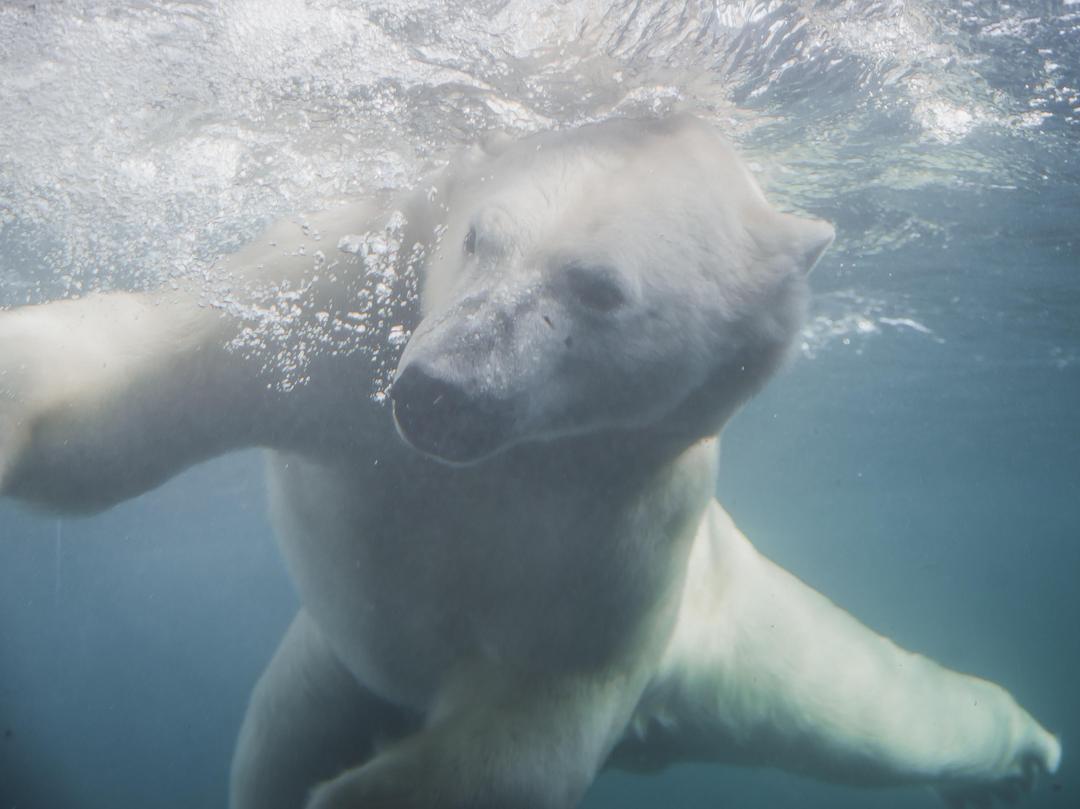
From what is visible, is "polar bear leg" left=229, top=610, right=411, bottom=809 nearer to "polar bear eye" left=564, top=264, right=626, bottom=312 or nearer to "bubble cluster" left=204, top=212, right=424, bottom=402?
"bubble cluster" left=204, top=212, right=424, bottom=402

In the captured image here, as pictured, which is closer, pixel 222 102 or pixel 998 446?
pixel 222 102

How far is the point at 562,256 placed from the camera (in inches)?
84.4

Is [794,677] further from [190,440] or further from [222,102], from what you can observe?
[222,102]

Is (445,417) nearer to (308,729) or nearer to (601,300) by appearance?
(601,300)

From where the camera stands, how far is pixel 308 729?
3.22 meters

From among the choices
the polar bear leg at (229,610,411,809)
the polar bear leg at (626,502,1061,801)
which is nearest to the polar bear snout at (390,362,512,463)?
the polar bear leg at (229,610,411,809)

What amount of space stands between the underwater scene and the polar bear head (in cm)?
1

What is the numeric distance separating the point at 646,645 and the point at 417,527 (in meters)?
0.96

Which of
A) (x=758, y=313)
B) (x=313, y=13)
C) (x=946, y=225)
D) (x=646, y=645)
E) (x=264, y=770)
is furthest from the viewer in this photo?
(x=946, y=225)

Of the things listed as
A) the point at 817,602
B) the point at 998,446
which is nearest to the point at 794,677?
the point at 817,602

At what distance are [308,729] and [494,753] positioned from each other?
1185 millimetres

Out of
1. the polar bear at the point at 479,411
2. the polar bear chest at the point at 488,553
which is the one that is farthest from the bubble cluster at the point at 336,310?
the polar bear chest at the point at 488,553

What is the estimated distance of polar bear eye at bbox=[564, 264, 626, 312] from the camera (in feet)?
6.91

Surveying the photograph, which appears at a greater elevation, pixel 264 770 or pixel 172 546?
pixel 264 770
